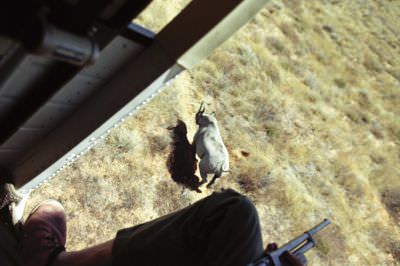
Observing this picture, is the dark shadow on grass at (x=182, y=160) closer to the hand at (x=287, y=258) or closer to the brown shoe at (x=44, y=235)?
the brown shoe at (x=44, y=235)

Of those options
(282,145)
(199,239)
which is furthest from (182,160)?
(199,239)

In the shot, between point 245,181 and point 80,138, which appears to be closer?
point 80,138

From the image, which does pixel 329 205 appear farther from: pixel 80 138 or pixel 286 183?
pixel 80 138

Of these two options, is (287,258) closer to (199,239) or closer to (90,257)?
(199,239)

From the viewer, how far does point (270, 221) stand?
21.7ft

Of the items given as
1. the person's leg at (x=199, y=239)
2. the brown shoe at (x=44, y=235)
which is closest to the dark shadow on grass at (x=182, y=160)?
the brown shoe at (x=44, y=235)

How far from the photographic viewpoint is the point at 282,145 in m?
8.36

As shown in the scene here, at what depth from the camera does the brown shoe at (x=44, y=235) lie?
2711 millimetres

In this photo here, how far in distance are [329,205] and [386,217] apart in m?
1.86

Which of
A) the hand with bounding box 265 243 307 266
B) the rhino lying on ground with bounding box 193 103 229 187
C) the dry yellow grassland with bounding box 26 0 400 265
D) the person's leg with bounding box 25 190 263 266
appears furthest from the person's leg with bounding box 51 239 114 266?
the rhino lying on ground with bounding box 193 103 229 187

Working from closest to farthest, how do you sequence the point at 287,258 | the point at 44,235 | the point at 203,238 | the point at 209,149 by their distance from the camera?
the point at 203,238
the point at 287,258
the point at 44,235
the point at 209,149

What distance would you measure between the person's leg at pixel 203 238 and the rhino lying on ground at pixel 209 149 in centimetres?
378

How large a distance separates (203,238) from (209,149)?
417cm

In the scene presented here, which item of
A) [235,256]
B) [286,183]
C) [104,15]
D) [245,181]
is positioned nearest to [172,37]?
[104,15]
